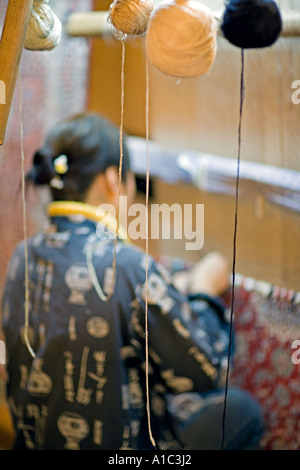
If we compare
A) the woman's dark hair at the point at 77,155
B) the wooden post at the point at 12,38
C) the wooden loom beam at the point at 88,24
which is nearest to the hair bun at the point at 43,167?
the woman's dark hair at the point at 77,155

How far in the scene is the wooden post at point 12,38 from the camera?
2.61 feet

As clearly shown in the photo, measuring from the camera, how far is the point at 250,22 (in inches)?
31.0

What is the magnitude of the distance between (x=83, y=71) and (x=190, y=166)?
0.48 meters

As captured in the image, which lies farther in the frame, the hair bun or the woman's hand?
the woman's hand

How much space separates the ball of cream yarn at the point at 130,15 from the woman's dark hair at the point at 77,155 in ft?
1.72

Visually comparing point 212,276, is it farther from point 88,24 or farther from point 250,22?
point 250,22

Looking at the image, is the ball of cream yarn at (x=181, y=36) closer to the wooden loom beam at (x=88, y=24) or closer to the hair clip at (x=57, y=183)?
the hair clip at (x=57, y=183)

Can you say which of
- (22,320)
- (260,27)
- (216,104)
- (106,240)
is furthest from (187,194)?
(260,27)

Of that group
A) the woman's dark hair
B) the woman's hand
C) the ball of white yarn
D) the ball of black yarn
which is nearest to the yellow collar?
the woman's dark hair

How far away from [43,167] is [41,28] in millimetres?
482

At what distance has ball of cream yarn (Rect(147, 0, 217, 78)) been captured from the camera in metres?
0.74

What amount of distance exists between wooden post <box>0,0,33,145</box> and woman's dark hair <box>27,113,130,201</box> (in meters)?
Answer: 0.51

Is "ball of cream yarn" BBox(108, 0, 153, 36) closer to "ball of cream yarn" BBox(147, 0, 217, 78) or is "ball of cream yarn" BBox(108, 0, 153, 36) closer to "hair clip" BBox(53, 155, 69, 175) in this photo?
"ball of cream yarn" BBox(147, 0, 217, 78)

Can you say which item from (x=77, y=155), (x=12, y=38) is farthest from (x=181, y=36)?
(x=77, y=155)
